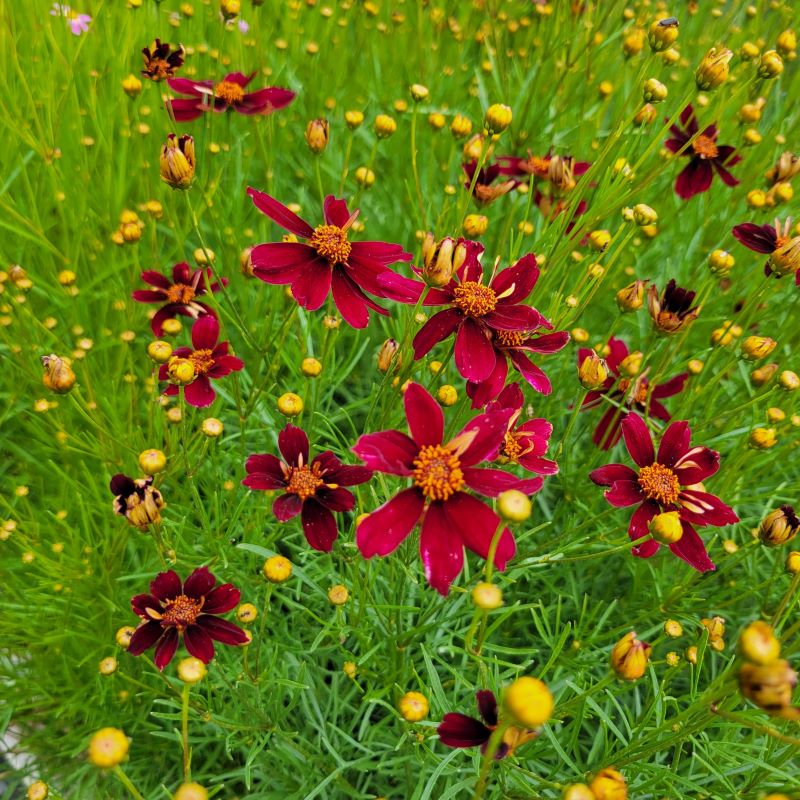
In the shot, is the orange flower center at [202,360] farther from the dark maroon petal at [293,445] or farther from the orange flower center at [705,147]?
the orange flower center at [705,147]

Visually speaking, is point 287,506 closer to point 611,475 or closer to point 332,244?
point 332,244

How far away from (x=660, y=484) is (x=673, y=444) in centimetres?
10

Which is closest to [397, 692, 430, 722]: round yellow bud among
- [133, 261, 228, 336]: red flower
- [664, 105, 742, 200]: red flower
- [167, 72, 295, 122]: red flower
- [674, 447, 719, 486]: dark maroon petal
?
[674, 447, 719, 486]: dark maroon petal

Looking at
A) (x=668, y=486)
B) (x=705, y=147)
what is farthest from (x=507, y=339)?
(x=705, y=147)

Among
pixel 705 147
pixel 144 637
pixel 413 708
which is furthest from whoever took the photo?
pixel 705 147

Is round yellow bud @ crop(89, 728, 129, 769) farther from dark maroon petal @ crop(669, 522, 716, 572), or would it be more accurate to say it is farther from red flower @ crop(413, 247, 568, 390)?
dark maroon petal @ crop(669, 522, 716, 572)

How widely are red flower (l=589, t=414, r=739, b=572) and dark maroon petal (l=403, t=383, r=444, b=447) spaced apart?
38 cm

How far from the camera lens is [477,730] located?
0.95 m

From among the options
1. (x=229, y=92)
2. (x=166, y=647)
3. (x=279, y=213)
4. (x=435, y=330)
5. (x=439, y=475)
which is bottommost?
(x=166, y=647)

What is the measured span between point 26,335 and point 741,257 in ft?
7.79

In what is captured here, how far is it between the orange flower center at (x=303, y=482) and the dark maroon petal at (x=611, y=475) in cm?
53

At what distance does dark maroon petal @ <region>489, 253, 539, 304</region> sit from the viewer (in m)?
1.17

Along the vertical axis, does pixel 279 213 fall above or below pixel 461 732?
above

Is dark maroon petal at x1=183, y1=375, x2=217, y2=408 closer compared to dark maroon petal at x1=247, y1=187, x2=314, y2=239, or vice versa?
dark maroon petal at x1=247, y1=187, x2=314, y2=239
